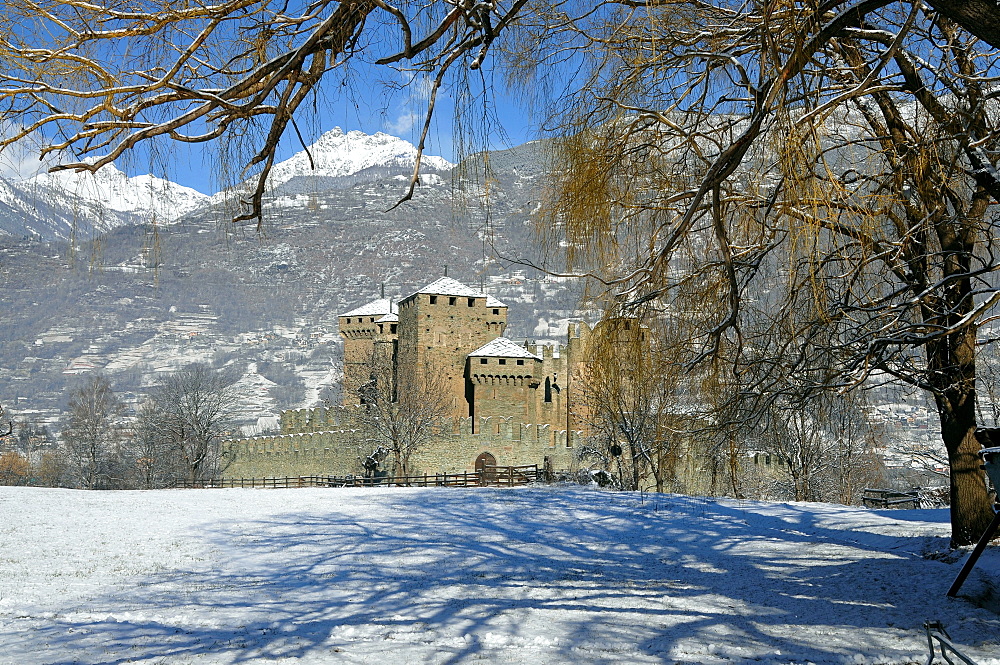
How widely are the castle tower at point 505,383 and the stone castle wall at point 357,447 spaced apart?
2.66 ft

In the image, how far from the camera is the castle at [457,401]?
134ft

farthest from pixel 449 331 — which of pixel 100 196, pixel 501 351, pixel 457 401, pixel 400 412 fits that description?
pixel 100 196

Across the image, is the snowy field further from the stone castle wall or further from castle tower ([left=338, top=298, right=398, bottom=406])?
castle tower ([left=338, top=298, right=398, bottom=406])

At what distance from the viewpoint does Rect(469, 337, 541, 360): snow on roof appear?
1834 inches

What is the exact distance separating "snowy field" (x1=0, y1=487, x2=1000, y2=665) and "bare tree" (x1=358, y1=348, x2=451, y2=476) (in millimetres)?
17054

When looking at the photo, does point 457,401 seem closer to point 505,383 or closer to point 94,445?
Answer: point 505,383

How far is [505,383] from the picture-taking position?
46281 mm

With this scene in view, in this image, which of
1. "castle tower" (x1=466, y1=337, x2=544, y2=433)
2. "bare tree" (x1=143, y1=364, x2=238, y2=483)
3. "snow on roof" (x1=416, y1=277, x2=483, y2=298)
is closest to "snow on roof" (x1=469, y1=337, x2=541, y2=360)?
"castle tower" (x1=466, y1=337, x2=544, y2=433)

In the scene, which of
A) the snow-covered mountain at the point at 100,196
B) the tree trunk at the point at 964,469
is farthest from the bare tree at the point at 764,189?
the snow-covered mountain at the point at 100,196

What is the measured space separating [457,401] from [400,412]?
11365 mm

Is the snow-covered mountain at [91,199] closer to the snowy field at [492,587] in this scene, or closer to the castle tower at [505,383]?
the snowy field at [492,587]

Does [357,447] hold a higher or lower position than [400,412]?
lower

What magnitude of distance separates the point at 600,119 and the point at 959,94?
282 centimetres

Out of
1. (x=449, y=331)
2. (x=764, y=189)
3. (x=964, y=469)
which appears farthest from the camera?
(x=449, y=331)
